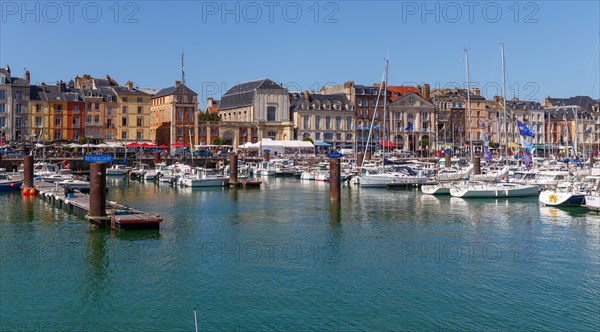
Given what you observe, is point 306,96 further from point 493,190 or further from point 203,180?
point 493,190

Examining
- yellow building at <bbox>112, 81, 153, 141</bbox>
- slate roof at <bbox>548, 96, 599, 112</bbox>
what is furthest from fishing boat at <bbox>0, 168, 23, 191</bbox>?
slate roof at <bbox>548, 96, 599, 112</bbox>

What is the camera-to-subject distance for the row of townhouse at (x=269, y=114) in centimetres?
10988

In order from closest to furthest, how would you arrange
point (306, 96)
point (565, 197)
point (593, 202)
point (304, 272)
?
point (304, 272) < point (593, 202) < point (565, 197) < point (306, 96)

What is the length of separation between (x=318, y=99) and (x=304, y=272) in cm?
10128

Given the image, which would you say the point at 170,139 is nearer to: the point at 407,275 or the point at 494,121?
the point at 494,121

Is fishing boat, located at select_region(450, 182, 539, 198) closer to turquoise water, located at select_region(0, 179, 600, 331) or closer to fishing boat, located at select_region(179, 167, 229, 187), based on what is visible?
turquoise water, located at select_region(0, 179, 600, 331)

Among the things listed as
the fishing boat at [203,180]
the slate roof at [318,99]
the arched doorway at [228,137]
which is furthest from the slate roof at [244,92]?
the fishing boat at [203,180]

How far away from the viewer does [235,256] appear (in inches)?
1353

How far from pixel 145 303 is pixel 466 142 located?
120536 millimetres

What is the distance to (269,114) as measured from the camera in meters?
126

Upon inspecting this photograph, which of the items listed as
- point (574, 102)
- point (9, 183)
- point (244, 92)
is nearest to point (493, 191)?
point (9, 183)

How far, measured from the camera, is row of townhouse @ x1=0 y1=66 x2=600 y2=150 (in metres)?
110

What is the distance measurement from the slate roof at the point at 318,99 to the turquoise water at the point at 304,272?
79.7 meters

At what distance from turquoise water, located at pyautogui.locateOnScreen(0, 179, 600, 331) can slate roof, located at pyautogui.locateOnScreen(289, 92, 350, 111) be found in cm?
7966
